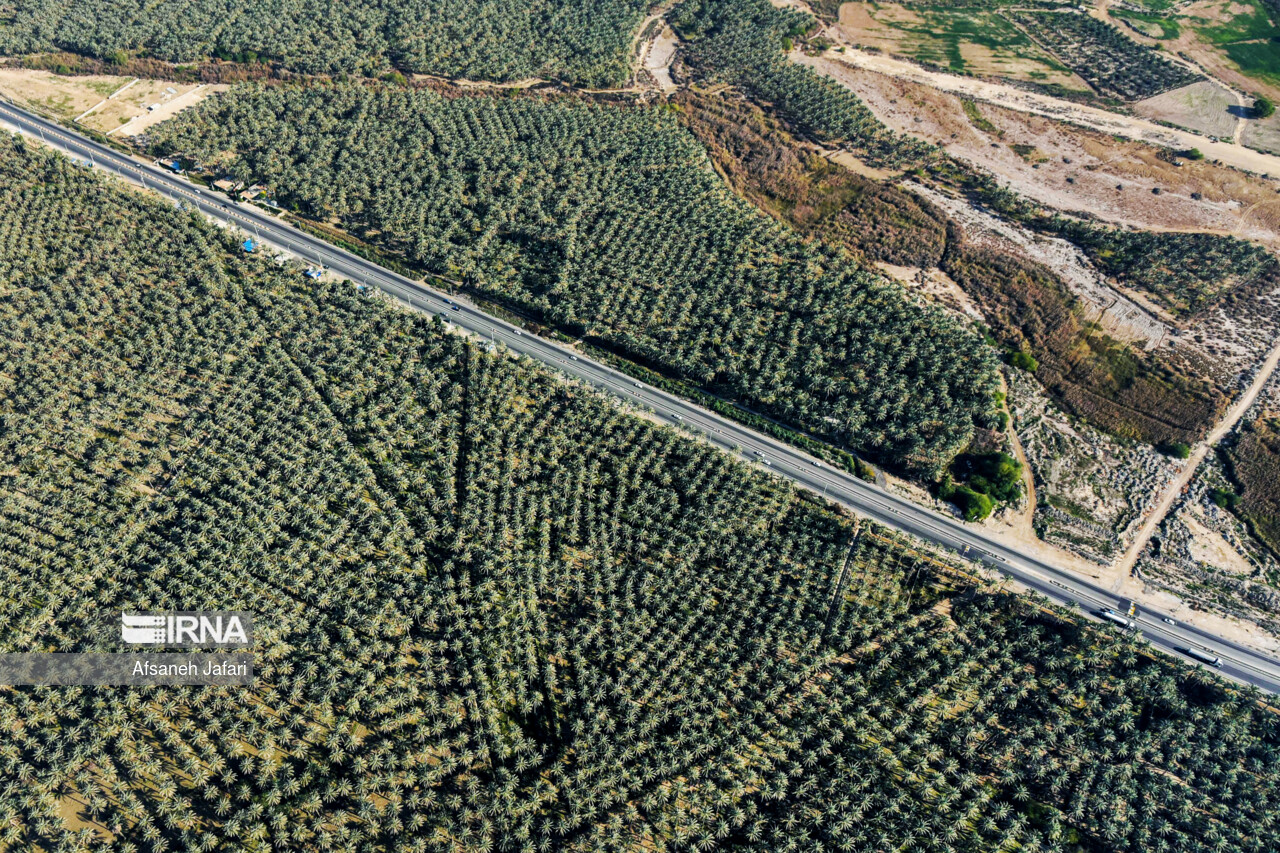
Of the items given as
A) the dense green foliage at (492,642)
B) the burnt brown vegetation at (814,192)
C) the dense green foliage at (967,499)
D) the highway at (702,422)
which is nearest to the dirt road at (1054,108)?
the burnt brown vegetation at (814,192)

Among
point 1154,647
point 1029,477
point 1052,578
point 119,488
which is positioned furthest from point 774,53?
point 119,488

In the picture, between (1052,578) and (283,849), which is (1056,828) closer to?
(1052,578)

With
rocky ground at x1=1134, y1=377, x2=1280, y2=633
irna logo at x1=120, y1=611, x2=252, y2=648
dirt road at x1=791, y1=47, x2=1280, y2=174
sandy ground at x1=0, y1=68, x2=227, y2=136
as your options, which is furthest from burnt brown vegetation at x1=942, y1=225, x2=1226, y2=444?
sandy ground at x1=0, y1=68, x2=227, y2=136

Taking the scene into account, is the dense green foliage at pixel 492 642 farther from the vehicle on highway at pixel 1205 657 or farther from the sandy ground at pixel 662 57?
the sandy ground at pixel 662 57

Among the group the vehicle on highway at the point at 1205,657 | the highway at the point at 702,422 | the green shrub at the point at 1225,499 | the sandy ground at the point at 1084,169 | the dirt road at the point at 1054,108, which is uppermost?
the dirt road at the point at 1054,108

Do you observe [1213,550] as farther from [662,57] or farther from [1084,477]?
[662,57]

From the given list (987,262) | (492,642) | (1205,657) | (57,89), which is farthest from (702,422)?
(57,89)

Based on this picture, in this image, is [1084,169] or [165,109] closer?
[165,109]
